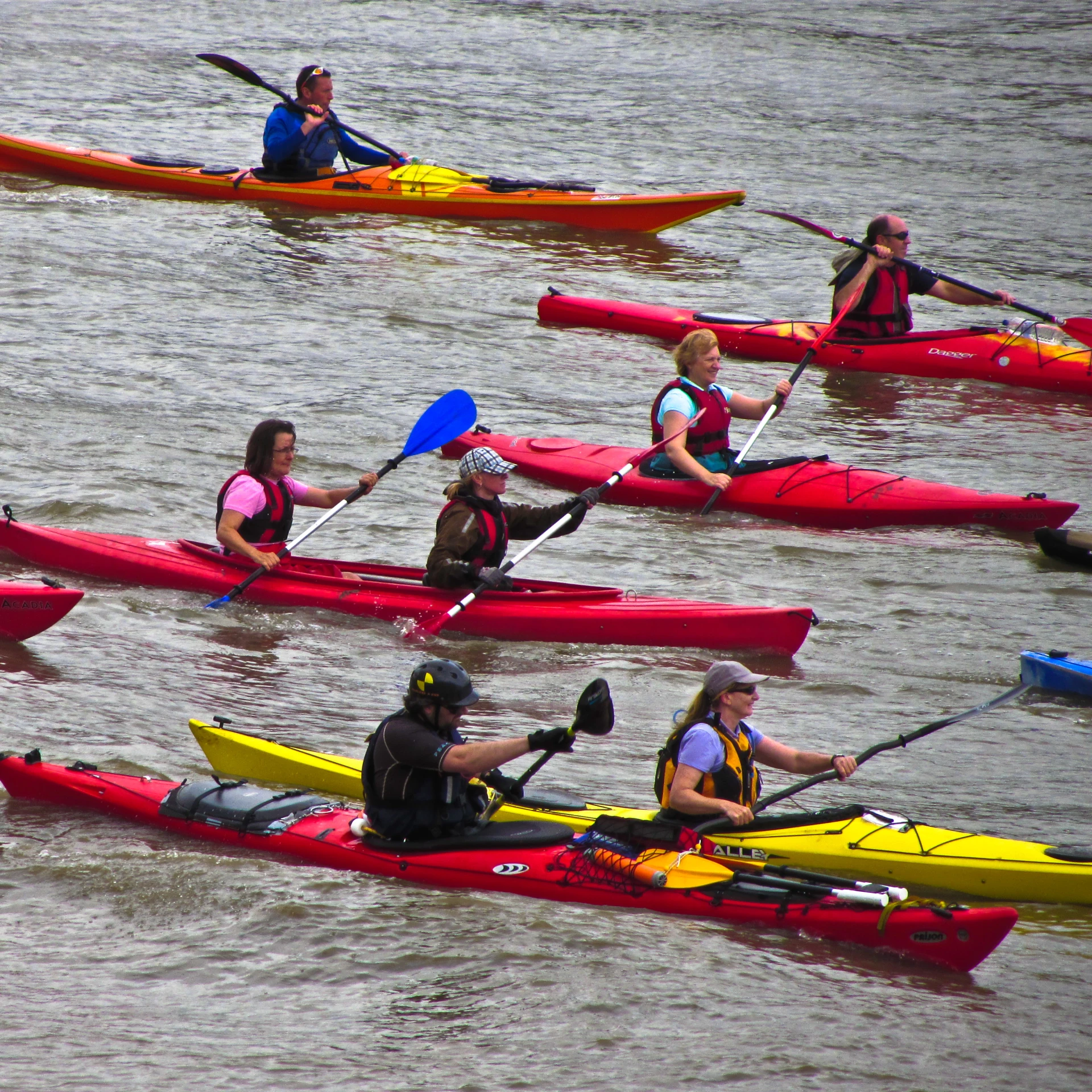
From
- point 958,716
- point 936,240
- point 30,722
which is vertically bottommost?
point 30,722

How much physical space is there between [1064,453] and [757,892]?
5.98 meters

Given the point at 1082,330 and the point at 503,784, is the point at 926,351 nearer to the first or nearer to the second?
the point at 1082,330

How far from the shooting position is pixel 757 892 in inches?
165

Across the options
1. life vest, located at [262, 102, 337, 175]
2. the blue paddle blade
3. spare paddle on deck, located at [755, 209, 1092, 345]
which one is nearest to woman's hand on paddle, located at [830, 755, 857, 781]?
the blue paddle blade

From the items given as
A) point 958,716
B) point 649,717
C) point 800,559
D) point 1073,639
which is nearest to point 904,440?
point 800,559

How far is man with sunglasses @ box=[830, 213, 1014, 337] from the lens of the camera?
9.52 m

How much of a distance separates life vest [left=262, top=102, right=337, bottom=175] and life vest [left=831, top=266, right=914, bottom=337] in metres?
5.14

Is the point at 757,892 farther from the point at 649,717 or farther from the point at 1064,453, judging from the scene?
the point at 1064,453

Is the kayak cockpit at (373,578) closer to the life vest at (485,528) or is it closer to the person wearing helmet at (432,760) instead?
the life vest at (485,528)

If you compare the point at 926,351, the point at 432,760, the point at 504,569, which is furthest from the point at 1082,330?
the point at 432,760

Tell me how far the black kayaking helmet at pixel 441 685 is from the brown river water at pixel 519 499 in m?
0.63

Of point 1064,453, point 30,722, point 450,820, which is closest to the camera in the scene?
point 450,820

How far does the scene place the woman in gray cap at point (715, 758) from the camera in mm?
4363

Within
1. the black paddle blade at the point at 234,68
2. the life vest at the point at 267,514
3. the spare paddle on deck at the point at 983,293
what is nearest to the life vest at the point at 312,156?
the black paddle blade at the point at 234,68
